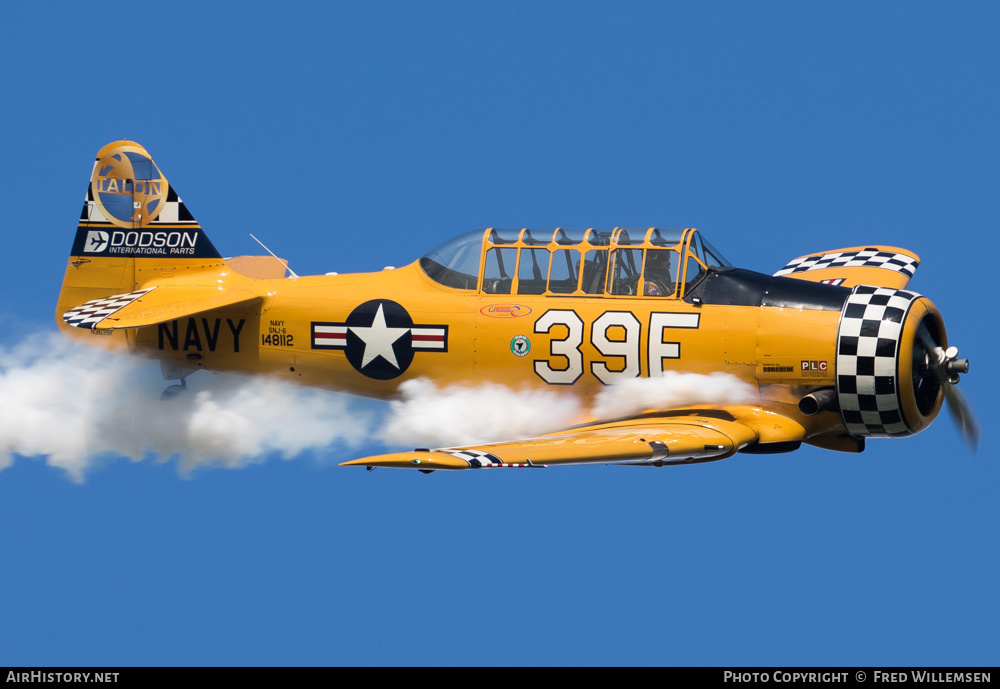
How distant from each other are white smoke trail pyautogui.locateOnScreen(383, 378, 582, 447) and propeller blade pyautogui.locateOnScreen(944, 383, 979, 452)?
3.75 metres

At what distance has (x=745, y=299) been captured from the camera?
15.6 meters

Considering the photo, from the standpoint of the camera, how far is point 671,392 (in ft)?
51.2

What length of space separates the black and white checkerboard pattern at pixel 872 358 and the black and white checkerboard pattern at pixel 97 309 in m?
7.42

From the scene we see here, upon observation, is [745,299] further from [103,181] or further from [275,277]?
[103,181]

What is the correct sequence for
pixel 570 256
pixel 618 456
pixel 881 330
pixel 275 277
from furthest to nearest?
pixel 275 277 < pixel 570 256 < pixel 881 330 < pixel 618 456

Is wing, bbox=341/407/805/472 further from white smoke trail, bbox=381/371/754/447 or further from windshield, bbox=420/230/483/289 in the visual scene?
windshield, bbox=420/230/483/289

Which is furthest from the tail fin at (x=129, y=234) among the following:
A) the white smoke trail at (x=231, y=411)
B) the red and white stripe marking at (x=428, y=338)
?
the red and white stripe marking at (x=428, y=338)

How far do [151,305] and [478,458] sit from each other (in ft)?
17.0

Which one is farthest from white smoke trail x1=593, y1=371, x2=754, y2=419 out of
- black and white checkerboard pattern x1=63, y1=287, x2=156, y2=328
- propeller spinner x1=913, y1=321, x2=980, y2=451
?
black and white checkerboard pattern x1=63, y1=287, x2=156, y2=328

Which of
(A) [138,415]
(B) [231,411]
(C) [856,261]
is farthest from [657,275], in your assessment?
(A) [138,415]

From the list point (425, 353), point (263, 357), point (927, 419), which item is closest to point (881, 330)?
point (927, 419)

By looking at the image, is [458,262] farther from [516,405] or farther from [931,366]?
[931,366]

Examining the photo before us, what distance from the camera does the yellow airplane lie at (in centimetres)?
1512

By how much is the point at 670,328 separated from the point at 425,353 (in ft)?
8.35
